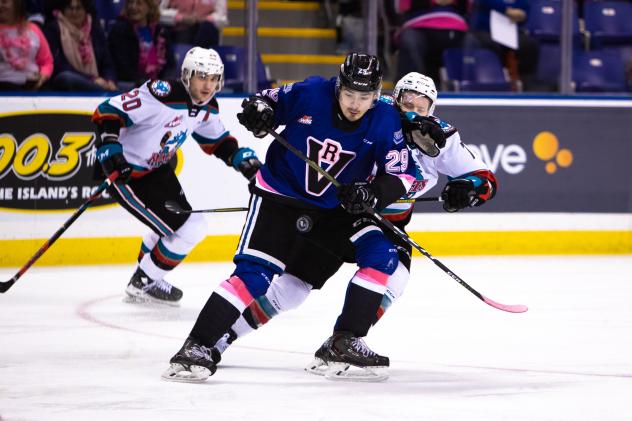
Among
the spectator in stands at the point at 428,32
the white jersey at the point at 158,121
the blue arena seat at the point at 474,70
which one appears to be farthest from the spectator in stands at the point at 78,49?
the blue arena seat at the point at 474,70

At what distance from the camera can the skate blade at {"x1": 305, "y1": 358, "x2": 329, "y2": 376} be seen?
423cm

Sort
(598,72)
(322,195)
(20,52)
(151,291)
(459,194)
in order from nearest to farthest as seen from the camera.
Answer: (322,195) < (459,194) < (151,291) < (20,52) < (598,72)

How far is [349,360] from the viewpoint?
4.12m

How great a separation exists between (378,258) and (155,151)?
2.08 meters

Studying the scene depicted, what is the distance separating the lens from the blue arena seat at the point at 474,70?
26.9ft

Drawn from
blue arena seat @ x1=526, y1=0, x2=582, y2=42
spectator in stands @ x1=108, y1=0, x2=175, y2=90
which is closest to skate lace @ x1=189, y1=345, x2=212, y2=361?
spectator in stands @ x1=108, y1=0, x2=175, y2=90

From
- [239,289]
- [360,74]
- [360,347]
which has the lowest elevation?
Result: [360,347]

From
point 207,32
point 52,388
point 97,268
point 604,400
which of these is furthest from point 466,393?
point 207,32

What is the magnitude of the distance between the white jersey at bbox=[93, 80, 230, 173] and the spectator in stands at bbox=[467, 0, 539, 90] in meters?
2.91

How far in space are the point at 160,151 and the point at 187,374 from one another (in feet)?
6.94

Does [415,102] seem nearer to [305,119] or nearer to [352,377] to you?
[305,119]

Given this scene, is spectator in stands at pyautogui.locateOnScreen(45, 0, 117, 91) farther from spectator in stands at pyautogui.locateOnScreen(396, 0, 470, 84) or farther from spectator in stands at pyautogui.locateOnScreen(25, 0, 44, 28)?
spectator in stands at pyautogui.locateOnScreen(396, 0, 470, 84)

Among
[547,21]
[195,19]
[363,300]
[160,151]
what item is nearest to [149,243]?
[160,151]

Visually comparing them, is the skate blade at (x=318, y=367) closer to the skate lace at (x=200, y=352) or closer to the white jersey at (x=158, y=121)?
the skate lace at (x=200, y=352)
